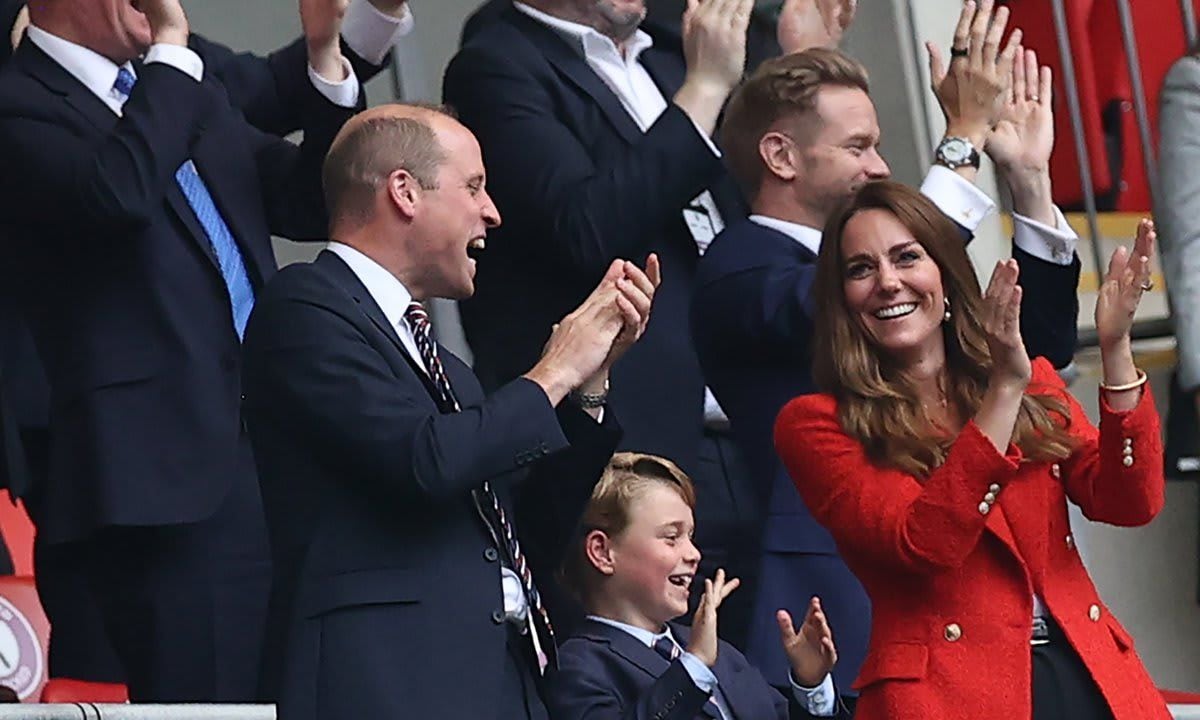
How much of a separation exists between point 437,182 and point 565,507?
52 cm

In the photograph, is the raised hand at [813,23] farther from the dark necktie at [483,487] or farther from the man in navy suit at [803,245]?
the dark necktie at [483,487]

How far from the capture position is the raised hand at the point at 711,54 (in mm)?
4980

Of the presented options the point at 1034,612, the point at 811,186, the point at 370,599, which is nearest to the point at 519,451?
the point at 370,599

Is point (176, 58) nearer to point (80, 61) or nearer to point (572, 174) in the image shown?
point (80, 61)

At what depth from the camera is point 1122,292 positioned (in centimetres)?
427

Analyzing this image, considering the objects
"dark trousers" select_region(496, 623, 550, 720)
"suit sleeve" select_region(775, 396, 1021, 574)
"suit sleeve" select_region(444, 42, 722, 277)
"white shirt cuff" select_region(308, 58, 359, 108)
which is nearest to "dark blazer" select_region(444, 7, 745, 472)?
"suit sleeve" select_region(444, 42, 722, 277)

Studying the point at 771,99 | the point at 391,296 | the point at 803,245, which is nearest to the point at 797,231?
the point at 803,245

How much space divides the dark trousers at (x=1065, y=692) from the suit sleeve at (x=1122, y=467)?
27 cm

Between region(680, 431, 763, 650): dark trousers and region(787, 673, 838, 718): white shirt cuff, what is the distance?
1.55 ft

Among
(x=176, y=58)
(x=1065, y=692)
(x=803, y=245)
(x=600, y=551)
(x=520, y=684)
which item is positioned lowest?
(x=600, y=551)

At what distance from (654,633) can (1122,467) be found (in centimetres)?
95

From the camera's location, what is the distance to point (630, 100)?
17.5 feet

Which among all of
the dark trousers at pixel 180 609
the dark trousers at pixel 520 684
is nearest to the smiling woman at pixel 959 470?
the dark trousers at pixel 520 684

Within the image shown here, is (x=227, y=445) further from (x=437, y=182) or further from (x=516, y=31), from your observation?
(x=516, y=31)
